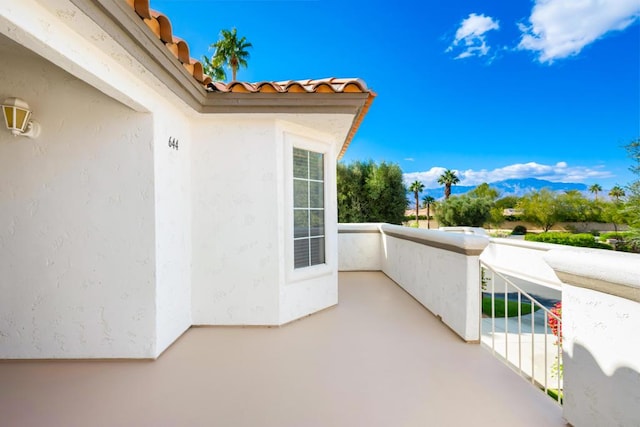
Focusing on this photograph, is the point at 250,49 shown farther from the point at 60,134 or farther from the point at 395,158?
the point at 60,134

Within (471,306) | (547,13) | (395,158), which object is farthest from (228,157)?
(547,13)

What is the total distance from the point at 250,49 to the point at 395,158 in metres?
13.4

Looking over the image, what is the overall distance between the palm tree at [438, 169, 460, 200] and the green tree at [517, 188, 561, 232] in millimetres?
9282

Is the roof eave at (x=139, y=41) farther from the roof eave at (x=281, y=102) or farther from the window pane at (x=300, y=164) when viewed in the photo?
the window pane at (x=300, y=164)

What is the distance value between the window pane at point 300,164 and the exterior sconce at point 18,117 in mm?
2831

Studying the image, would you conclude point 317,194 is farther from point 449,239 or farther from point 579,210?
point 579,210

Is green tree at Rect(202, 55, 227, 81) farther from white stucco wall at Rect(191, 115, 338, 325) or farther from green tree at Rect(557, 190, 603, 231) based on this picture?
green tree at Rect(557, 190, 603, 231)

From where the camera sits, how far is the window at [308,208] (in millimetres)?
4290

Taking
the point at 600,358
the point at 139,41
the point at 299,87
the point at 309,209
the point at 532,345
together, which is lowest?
the point at 532,345

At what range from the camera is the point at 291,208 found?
13.6 ft

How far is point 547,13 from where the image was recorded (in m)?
39.3

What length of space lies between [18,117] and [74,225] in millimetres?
1126

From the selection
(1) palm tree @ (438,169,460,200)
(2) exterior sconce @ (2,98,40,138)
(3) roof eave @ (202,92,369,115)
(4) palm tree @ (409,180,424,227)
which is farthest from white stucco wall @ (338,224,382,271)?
(1) palm tree @ (438,169,460,200)

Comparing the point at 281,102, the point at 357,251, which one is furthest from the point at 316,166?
the point at 357,251
